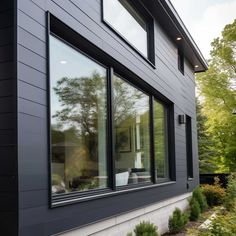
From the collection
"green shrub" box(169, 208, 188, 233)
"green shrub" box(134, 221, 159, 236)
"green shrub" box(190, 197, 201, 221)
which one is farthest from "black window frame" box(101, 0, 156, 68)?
"green shrub" box(190, 197, 201, 221)

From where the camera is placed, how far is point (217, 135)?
18.5 m

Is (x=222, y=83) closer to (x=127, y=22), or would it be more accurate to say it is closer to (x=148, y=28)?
(x=148, y=28)

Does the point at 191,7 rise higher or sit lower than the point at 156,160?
higher

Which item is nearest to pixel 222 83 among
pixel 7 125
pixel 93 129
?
pixel 93 129

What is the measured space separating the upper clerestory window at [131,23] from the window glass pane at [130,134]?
84 centimetres

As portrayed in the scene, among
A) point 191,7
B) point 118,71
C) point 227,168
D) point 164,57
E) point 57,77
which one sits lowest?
point 227,168

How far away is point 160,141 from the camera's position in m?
8.59

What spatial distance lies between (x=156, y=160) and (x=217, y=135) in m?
11.1

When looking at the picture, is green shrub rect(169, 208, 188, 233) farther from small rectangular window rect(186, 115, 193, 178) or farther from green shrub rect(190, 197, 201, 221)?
small rectangular window rect(186, 115, 193, 178)

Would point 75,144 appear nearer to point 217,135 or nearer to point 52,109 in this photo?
point 52,109

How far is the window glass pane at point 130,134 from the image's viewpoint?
611cm

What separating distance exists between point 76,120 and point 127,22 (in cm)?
265

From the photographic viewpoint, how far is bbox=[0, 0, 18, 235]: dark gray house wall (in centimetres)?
336

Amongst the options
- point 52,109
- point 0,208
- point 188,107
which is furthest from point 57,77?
point 188,107
